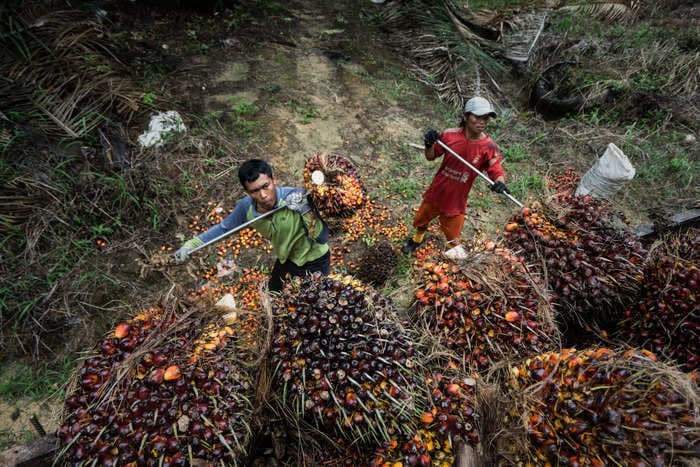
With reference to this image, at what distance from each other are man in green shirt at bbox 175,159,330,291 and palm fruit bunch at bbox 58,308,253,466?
0.93 meters

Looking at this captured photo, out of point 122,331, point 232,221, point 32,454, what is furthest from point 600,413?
point 232,221

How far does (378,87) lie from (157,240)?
15.9ft

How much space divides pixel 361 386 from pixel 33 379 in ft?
12.0

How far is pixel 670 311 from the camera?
6.76 feet

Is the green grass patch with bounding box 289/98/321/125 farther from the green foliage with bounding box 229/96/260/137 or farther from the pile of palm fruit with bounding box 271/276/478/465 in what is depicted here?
the pile of palm fruit with bounding box 271/276/478/465

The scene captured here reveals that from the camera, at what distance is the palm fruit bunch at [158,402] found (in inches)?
51.3

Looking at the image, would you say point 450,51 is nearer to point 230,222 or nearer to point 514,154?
point 514,154

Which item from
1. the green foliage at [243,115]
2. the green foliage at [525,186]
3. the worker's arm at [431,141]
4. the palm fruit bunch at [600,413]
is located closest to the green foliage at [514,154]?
the green foliage at [525,186]

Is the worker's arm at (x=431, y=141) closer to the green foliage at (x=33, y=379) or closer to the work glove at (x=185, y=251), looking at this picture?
the work glove at (x=185, y=251)

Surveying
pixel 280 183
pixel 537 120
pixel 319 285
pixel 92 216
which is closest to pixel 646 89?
pixel 537 120

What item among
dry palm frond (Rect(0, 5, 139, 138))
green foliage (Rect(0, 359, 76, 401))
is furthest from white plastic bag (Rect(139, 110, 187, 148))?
green foliage (Rect(0, 359, 76, 401))

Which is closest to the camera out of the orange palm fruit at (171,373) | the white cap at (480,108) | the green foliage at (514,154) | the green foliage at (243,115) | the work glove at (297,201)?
the orange palm fruit at (171,373)

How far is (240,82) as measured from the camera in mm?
6250

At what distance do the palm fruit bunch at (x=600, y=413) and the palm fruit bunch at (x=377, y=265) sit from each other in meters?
2.55
